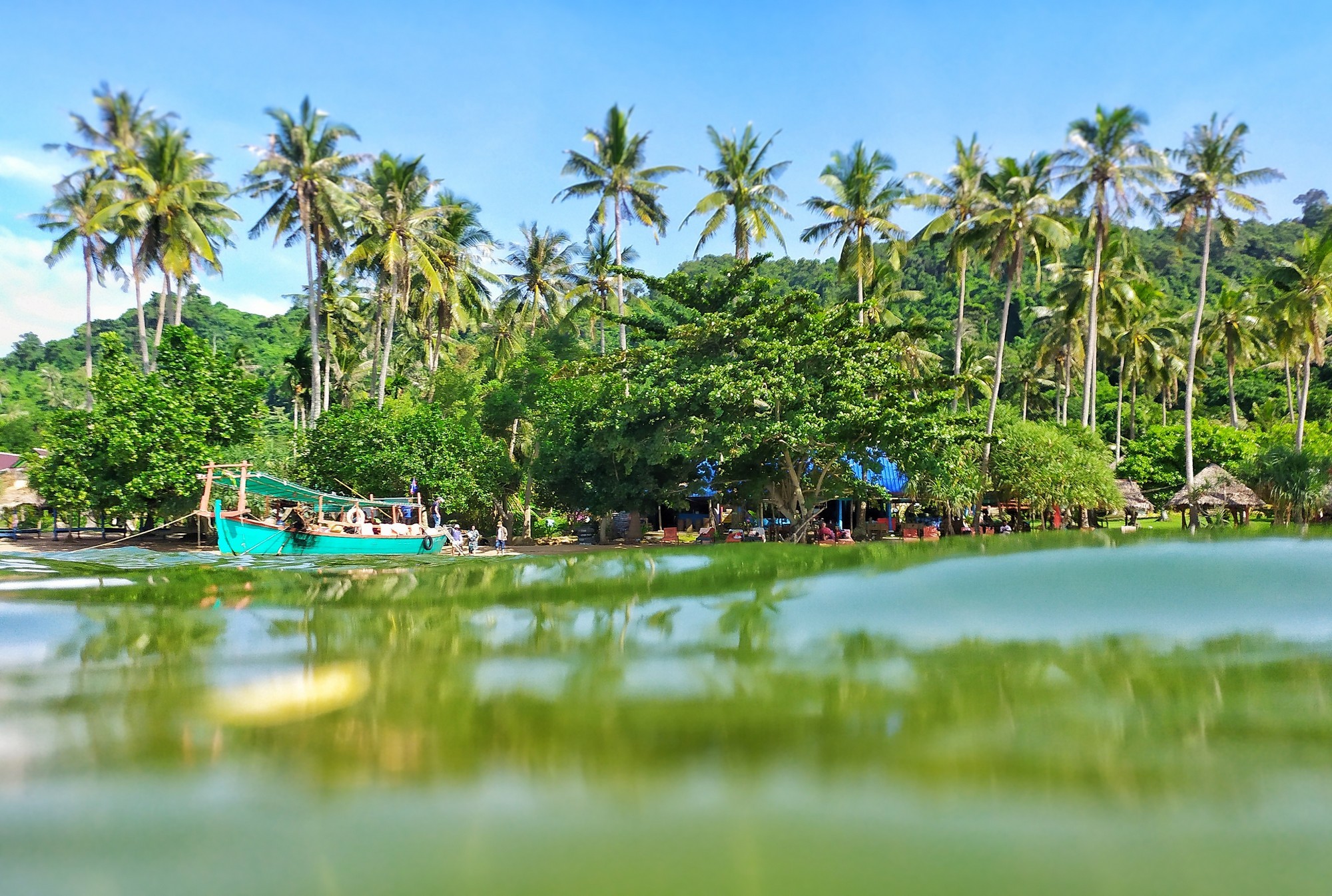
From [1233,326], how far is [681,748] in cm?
4502

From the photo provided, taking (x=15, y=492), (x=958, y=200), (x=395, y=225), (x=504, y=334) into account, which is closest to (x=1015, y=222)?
(x=958, y=200)

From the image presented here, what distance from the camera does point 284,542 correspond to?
69.1ft

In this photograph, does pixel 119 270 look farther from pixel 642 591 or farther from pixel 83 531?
pixel 642 591

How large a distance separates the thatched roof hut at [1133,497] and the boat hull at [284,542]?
86.1 ft

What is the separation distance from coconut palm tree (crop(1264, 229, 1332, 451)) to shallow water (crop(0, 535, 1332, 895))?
2751 cm

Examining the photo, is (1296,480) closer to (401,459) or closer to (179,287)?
(401,459)

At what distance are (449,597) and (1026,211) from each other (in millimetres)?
25508

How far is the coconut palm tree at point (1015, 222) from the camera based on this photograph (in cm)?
2819

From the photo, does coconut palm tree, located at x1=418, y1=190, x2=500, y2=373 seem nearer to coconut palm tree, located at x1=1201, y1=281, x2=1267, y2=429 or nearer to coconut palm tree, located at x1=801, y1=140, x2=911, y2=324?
coconut palm tree, located at x1=801, y1=140, x2=911, y2=324

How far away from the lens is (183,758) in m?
4.44

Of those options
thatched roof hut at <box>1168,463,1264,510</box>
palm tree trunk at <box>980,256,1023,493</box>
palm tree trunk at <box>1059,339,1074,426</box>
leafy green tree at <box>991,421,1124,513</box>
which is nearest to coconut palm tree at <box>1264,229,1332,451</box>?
thatched roof hut at <box>1168,463,1264,510</box>

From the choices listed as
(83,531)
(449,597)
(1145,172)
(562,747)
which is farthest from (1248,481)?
(83,531)

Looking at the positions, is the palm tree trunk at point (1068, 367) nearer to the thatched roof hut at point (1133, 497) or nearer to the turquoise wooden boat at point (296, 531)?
the thatched roof hut at point (1133, 497)

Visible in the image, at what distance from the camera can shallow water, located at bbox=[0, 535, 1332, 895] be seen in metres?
3.28
